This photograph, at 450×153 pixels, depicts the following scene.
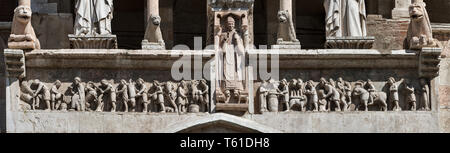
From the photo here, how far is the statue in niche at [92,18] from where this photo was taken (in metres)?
35.9

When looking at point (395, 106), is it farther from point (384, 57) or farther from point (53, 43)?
point (53, 43)

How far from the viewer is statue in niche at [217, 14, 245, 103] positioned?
35.4m

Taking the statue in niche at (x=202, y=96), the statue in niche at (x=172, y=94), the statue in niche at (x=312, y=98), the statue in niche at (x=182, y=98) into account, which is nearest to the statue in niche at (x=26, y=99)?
the statue in niche at (x=172, y=94)

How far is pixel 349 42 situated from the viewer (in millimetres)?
35969

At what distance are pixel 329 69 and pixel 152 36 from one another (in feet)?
9.61

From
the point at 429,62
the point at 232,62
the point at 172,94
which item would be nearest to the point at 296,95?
the point at 232,62

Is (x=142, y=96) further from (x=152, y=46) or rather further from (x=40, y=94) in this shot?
(x=40, y=94)

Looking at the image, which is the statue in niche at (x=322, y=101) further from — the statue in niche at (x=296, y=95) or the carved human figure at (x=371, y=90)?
the carved human figure at (x=371, y=90)

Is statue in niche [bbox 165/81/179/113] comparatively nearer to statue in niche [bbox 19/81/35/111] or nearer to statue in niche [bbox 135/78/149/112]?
statue in niche [bbox 135/78/149/112]
